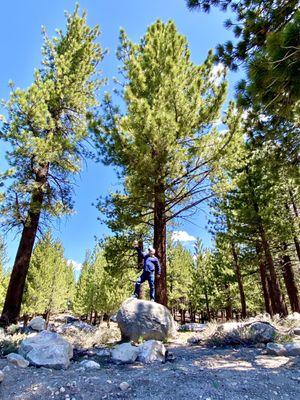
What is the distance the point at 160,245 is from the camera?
862 cm

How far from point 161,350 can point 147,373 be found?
45.5 inches

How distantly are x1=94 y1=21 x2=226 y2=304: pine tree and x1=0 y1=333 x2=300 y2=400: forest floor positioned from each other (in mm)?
4076

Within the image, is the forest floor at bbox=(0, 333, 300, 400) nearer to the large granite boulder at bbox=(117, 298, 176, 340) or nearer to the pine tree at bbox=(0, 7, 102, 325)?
the large granite boulder at bbox=(117, 298, 176, 340)

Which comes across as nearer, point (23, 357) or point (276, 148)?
point (23, 357)

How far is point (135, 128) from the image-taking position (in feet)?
25.5

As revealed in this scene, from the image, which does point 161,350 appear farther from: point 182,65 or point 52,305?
point 52,305

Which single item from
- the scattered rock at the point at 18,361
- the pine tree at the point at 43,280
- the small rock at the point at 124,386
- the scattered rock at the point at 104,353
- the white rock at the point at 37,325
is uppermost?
the pine tree at the point at 43,280

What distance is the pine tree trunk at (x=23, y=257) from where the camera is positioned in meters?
9.05

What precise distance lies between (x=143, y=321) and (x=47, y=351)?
2.64 metres

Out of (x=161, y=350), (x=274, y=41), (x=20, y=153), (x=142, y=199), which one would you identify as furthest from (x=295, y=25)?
(x=20, y=153)

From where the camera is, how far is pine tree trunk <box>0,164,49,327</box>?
29.7ft

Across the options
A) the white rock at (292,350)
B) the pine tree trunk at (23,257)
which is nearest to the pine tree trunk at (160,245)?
the white rock at (292,350)

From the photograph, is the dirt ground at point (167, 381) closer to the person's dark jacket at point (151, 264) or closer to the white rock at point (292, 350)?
the white rock at point (292, 350)

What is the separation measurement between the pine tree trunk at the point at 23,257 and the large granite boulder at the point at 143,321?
418 centimetres
